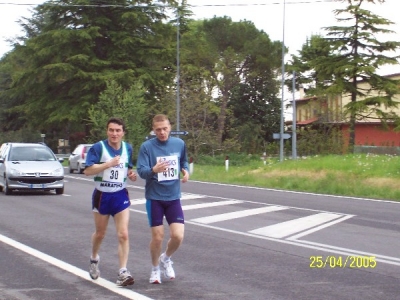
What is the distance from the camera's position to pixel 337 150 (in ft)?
141

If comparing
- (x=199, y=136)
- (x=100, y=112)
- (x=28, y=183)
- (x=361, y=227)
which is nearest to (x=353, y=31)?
(x=199, y=136)

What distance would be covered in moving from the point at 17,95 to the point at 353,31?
92.1 feet

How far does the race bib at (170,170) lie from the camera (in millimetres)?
7945

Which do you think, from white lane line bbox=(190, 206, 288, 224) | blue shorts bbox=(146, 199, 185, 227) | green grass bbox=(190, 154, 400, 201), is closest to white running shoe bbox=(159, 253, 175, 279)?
blue shorts bbox=(146, 199, 185, 227)

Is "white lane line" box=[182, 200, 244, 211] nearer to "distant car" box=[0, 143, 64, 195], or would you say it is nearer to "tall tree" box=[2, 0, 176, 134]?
"distant car" box=[0, 143, 64, 195]

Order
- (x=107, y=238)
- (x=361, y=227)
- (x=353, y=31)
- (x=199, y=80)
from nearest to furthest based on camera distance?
(x=107, y=238), (x=361, y=227), (x=353, y=31), (x=199, y=80)

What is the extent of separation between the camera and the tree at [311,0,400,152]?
1789 inches

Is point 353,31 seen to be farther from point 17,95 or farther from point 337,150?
point 17,95

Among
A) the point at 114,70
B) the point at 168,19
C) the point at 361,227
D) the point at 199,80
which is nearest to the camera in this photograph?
the point at 361,227

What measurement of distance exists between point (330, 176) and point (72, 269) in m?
18.5

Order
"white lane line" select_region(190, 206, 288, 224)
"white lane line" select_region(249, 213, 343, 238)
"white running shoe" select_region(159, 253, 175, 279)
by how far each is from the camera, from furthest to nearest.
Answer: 1. "white lane line" select_region(190, 206, 288, 224)
2. "white lane line" select_region(249, 213, 343, 238)
3. "white running shoe" select_region(159, 253, 175, 279)

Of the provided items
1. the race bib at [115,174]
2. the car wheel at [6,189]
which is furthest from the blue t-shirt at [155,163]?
the car wheel at [6,189]

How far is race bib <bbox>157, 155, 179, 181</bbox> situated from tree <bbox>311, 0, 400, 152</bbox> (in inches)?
1487

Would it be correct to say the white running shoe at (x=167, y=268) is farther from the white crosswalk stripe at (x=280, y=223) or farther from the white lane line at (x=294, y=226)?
the white lane line at (x=294, y=226)
